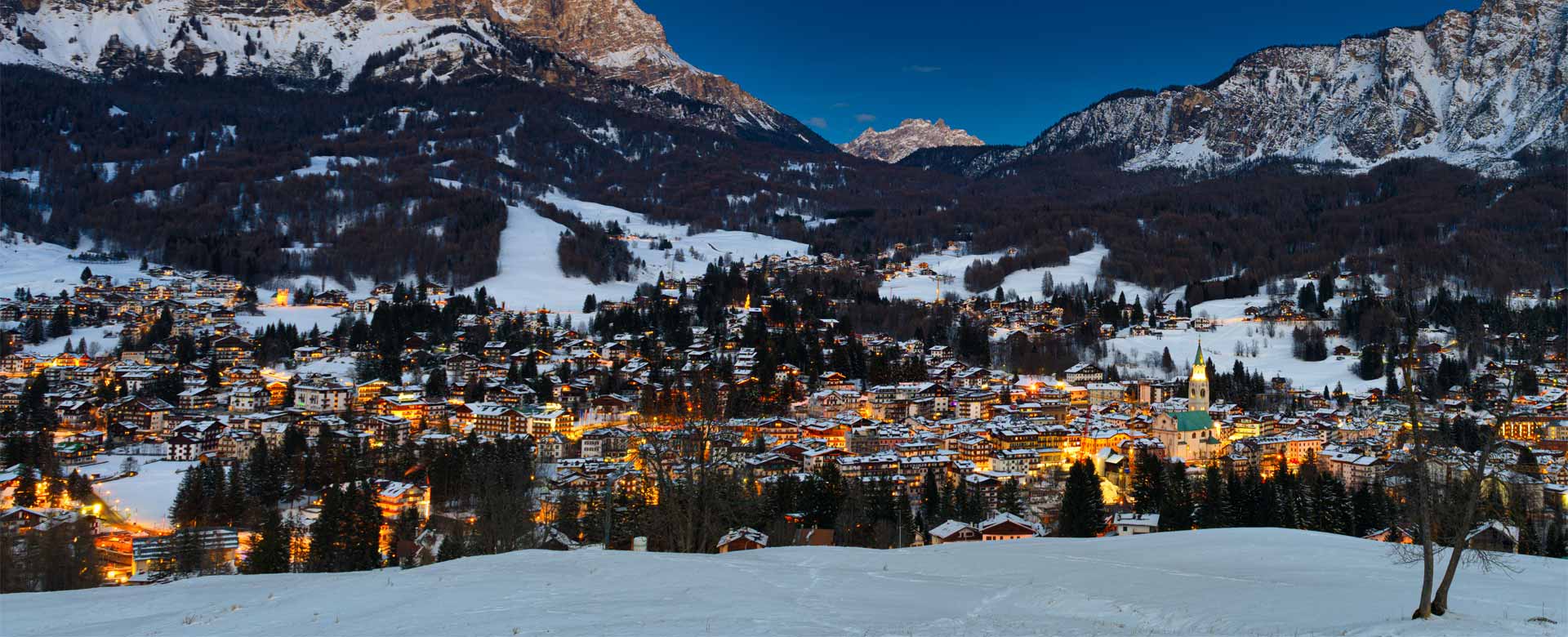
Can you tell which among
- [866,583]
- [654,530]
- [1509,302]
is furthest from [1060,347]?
[866,583]

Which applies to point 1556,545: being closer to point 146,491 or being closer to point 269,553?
point 269,553

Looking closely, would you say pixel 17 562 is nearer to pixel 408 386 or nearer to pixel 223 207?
pixel 408 386

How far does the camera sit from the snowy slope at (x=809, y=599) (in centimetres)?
1302

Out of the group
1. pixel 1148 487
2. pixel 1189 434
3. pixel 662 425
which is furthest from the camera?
pixel 1189 434

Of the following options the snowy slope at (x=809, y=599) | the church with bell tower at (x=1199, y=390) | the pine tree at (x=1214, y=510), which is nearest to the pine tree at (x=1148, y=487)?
the pine tree at (x=1214, y=510)

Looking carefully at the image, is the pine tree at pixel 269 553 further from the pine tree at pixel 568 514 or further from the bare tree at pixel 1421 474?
the bare tree at pixel 1421 474

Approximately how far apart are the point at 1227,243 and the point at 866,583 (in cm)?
18380

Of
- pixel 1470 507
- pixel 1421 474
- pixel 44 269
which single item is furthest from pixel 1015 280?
pixel 1470 507

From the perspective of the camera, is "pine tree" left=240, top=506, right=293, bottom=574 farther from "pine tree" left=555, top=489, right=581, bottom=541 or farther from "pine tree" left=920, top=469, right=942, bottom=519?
"pine tree" left=920, top=469, right=942, bottom=519

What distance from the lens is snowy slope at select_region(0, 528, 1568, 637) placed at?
42.7 feet

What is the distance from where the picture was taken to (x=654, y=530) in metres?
31.9

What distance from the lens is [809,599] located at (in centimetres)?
1530

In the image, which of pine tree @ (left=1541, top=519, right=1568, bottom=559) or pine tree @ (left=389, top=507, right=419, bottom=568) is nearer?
pine tree @ (left=1541, top=519, right=1568, bottom=559)

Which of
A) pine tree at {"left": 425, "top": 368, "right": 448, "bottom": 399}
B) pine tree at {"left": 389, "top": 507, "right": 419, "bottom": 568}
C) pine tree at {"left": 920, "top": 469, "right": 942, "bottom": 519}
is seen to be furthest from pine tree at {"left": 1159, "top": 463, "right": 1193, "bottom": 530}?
pine tree at {"left": 425, "top": 368, "right": 448, "bottom": 399}
